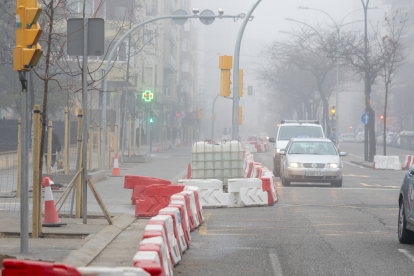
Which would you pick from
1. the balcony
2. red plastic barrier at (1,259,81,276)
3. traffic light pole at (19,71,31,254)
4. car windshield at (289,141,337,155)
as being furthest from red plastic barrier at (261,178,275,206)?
the balcony

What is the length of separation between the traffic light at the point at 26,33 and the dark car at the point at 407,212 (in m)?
4.83

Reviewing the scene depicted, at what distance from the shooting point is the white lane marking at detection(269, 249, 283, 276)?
272 inches

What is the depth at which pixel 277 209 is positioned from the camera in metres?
13.0

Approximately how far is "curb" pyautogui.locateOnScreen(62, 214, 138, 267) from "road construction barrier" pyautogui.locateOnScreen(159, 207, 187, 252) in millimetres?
894

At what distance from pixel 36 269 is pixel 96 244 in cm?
421

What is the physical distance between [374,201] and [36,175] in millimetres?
8519

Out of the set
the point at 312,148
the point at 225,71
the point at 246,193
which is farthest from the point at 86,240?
the point at 225,71

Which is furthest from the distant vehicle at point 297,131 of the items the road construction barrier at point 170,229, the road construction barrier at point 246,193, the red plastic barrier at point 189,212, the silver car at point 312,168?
the road construction barrier at point 170,229

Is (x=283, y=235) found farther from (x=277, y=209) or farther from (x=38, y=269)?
(x=38, y=269)

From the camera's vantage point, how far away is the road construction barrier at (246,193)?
1351 cm

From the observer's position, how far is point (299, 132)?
24.7 meters

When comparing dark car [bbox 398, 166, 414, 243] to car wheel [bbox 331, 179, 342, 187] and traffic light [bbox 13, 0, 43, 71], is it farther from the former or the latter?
car wheel [bbox 331, 179, 342, 187]

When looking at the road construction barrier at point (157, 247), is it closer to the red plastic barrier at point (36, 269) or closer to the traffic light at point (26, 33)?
the red plastic barrier at point (36, 269)

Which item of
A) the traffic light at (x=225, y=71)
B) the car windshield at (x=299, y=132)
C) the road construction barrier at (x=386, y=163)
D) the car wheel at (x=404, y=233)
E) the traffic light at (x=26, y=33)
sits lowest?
the road construction barrier at (x=386, y=163)
